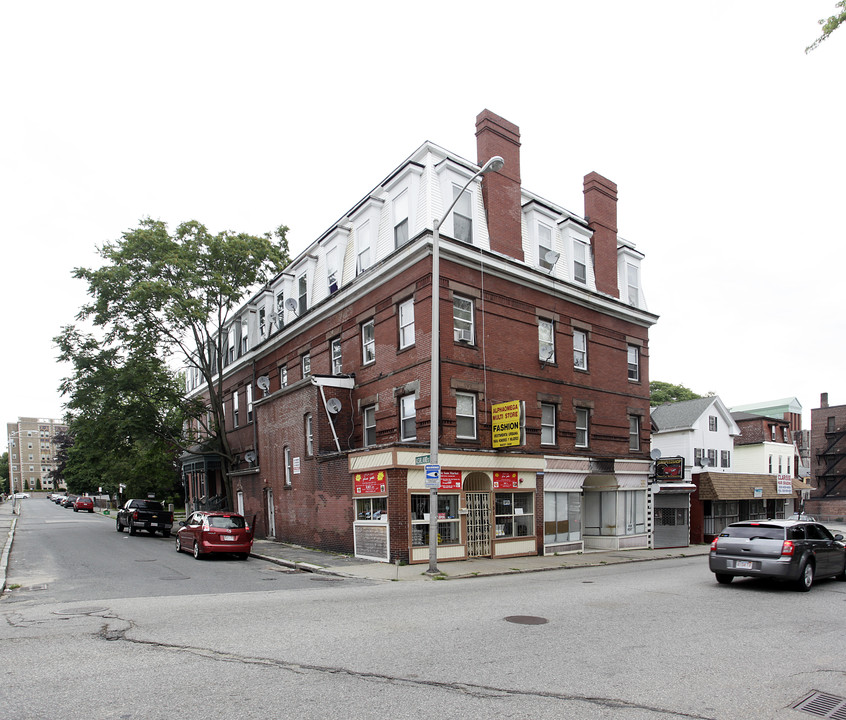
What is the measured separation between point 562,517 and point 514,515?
9.98 feet

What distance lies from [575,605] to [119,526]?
30303mm

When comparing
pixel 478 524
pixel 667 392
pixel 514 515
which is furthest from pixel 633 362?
pixel 667 392

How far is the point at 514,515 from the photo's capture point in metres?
21.5

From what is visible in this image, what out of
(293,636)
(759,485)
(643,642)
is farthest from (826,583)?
(759,485)

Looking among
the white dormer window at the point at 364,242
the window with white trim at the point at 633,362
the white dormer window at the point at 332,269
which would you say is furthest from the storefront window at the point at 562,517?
the white dormer window at the point at 332,269

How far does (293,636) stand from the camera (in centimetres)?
818

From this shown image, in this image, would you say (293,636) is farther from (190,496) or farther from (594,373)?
(190,496)

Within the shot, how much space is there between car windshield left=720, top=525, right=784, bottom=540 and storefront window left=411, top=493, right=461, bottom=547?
→ 805 centimetres

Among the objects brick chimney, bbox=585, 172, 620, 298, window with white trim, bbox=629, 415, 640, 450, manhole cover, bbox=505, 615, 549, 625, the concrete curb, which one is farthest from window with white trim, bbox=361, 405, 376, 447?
manhole cover, bbox=505, 615, 549, 625

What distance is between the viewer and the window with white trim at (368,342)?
23094 mm

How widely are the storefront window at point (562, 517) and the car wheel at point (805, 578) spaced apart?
32.7 ft

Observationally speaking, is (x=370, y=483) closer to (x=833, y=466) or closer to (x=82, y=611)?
(x=82, y=611)

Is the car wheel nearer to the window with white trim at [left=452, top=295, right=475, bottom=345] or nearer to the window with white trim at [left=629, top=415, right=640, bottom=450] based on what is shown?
the window with white trim at [left=452, top=295, right=475, bottom=345]

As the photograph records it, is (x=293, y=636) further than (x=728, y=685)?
Yes
